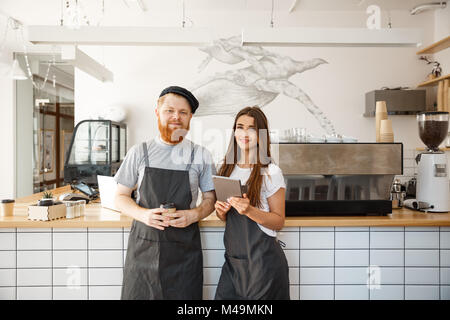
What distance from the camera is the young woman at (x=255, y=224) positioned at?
1.68 m

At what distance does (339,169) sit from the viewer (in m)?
2.20

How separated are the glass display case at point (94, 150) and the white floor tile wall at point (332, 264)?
1.86 metres

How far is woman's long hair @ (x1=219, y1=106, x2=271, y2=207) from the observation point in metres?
1.71

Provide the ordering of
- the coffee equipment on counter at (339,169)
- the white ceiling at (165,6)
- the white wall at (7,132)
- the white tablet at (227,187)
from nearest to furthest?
the white tablet at (227,187)
the coffee equipment on counter at (339,169)
the white ceiling at (165,6)
the white wall at (7,132)

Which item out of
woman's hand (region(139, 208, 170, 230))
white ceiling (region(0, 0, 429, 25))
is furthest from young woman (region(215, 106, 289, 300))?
white ceiling (region(0, 0, 429, 25))

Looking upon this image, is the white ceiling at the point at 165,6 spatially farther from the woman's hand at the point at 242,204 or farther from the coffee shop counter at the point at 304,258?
the woman's hand at the point at 242,204

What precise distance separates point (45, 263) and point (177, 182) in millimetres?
995

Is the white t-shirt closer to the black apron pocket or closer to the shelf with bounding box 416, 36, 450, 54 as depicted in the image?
the black apron pocket

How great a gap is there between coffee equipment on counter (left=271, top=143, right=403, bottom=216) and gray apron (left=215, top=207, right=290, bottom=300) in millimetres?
531

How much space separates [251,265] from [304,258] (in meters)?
0.50

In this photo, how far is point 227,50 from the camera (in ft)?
13.9

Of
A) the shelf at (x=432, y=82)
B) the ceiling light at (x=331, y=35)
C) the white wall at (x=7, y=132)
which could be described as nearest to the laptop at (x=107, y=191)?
the ceiling light at (x=331, y=35)

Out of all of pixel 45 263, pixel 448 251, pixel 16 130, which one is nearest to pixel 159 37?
pixel 45 263

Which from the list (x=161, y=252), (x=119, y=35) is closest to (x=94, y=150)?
(x=119, y=35)
